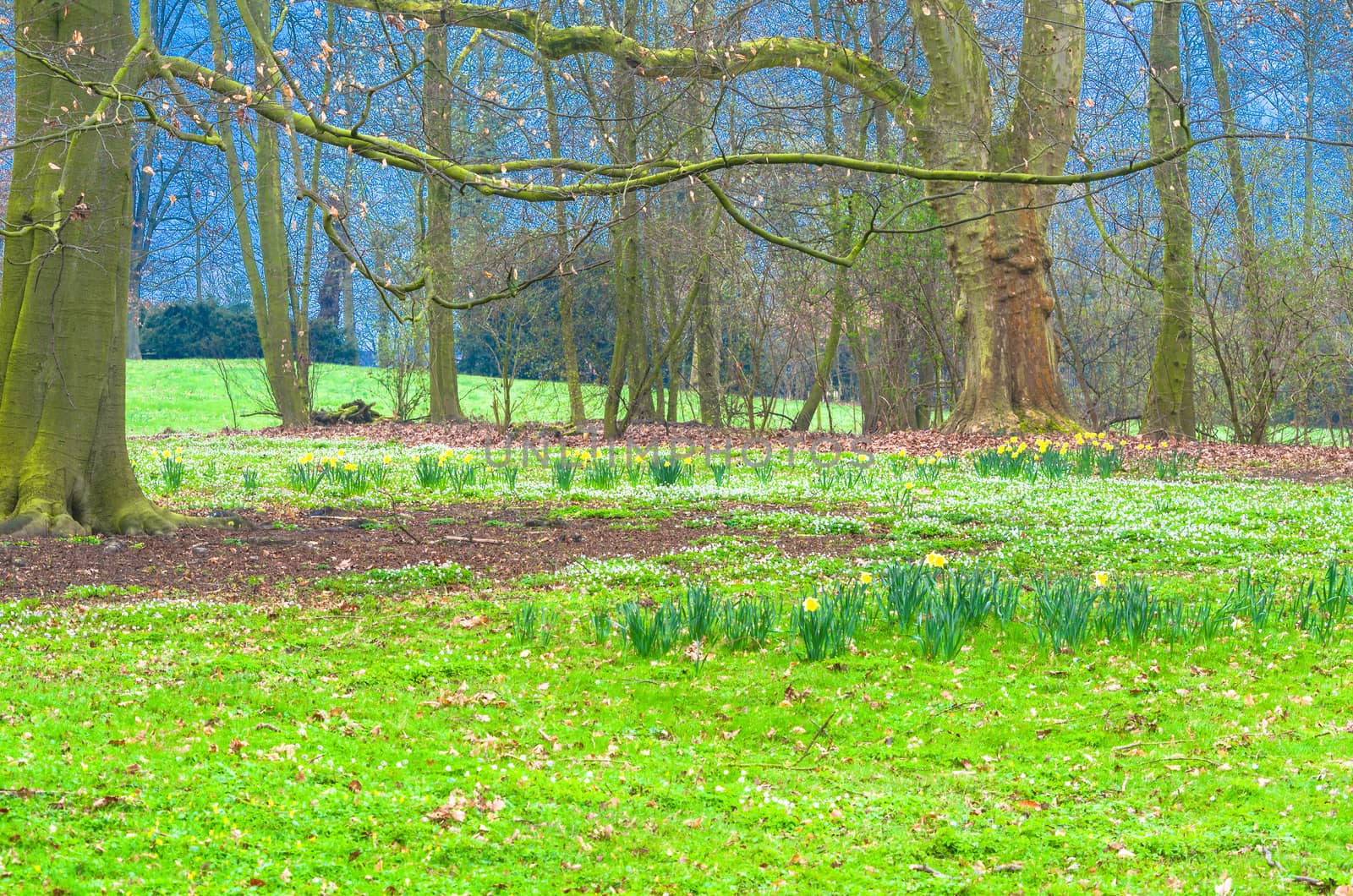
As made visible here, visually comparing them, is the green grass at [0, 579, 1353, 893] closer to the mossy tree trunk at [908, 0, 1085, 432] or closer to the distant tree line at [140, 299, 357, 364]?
the mossy tree trunk at [908, 0, 1085, 432]

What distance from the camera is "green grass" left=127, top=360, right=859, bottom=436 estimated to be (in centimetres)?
2825

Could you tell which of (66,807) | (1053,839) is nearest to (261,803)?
(66,807)

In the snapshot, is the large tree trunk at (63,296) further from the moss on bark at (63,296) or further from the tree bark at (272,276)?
the tree bark at (272,276)

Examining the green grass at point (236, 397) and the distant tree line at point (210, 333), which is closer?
the green grass at point (236, 397)

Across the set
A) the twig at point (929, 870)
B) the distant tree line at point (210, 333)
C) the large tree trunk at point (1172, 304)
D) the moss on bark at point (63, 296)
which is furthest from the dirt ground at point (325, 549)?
the distant tree line at point (210, 333)

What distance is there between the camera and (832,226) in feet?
59.1

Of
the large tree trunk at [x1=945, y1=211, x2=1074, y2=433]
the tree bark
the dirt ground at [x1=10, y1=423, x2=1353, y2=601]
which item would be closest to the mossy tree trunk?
the large tree trunk at [x1=945, y1=211, x2=1074, y2=433]

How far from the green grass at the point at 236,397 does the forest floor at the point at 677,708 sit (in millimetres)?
17290

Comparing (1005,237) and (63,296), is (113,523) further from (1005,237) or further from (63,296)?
(1005,237)

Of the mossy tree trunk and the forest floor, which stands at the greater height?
the mossy tree trunk

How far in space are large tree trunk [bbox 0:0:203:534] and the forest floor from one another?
70 centimetres

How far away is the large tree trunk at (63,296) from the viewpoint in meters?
7.89

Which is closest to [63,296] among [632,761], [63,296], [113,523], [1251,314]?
[63,296]

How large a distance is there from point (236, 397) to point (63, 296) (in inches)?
1059
